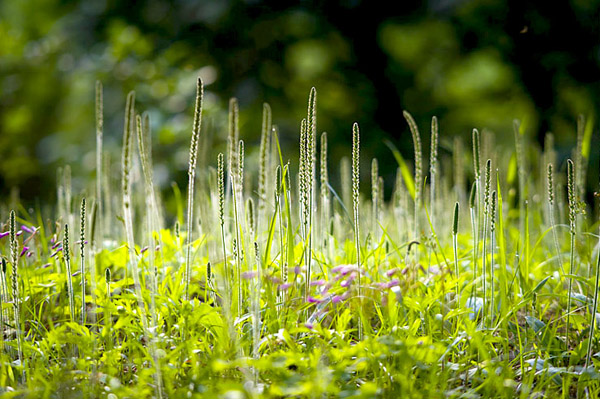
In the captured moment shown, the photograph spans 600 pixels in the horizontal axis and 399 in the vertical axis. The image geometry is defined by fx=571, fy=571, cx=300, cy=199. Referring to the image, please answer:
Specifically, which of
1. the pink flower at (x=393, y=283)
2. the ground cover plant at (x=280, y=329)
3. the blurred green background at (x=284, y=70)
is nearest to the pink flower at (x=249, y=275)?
the ground cover plant at (x=280, y=329)

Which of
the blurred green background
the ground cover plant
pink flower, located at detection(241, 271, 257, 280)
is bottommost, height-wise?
the ground cover plant

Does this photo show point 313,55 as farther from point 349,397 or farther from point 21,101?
point 349,397

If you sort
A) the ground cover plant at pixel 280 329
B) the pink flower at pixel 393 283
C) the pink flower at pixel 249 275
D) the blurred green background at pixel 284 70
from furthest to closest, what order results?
the blurred green background at pixel 284 70, the pink flower at pixel 393 283, the pink flower at pixel 249 275, the ground cover plant at pixel 280 329

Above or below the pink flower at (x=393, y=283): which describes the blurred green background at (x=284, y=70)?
above

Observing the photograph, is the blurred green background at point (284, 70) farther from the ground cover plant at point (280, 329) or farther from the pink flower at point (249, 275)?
the pink flower at point (249, 275)

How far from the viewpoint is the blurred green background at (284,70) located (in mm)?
4312

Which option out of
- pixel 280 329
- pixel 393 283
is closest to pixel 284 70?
pixel 393 283

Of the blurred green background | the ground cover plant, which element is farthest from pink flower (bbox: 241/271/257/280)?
the blurred green background

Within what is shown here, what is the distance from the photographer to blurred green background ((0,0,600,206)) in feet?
14.1

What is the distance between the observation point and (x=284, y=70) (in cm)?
464

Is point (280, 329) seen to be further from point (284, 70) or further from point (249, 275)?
point (284, 70)

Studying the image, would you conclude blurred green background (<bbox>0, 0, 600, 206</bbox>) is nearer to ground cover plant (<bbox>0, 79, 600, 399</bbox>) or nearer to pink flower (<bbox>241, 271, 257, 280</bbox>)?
ground cover plant (<bbox>0, 79, 600, 399</bbox>)

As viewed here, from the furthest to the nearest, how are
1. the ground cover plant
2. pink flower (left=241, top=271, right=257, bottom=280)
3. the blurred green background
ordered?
the blurred green background < pink flower (left=241, top=271, right=257, bottom=280) < the ground cover plant

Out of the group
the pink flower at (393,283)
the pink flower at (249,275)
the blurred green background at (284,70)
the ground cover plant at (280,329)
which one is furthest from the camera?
the blurred green background at (284,70)
